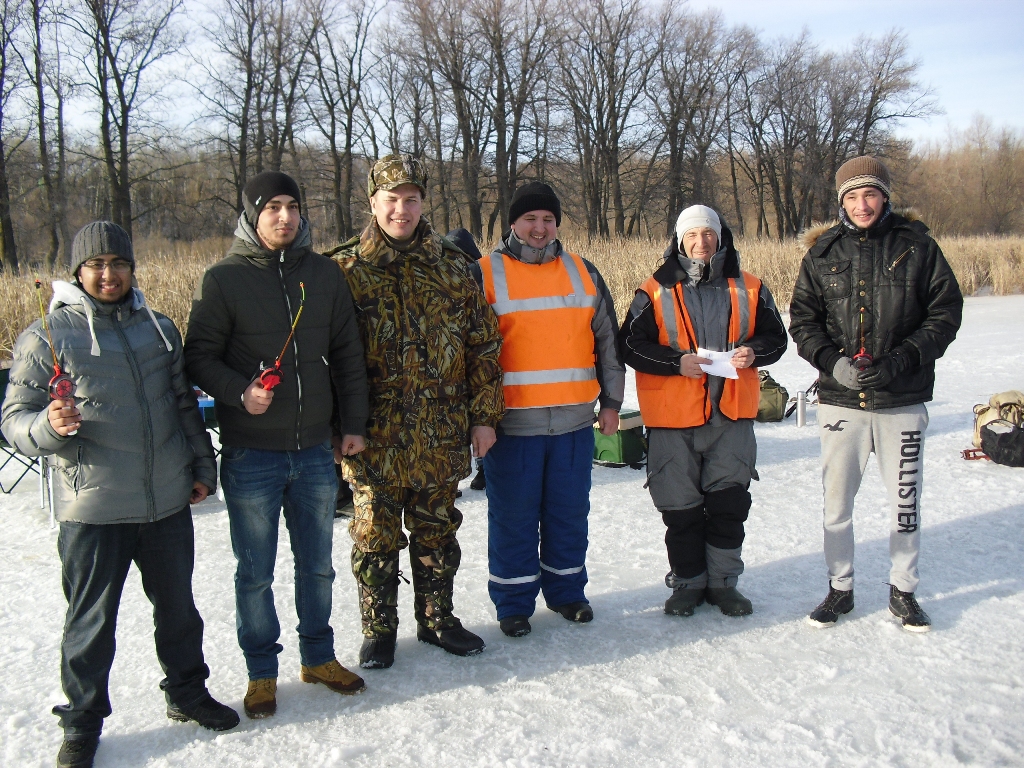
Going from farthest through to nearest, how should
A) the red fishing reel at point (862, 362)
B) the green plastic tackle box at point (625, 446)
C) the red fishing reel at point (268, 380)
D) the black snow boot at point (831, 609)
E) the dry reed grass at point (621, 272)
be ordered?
the dry reed grass at point (621, 272) → the green plastic tackle box at point (625, 446) → the black snow boot at point (831, 609) → the red fishing reel at point (862, 362) → the red fishing reel at point (268, 380)

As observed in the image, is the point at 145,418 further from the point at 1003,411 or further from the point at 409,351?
the point at 1003,411

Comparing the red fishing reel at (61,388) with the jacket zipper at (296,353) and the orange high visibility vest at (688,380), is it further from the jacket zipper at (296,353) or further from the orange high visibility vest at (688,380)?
the orange high visibility vest at (688,380)

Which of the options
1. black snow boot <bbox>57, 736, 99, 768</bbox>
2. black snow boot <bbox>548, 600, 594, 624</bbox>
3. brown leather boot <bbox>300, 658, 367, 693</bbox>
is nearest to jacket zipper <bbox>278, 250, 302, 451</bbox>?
brown leather boot <bbox>300, 658, 367, 693</bbox>

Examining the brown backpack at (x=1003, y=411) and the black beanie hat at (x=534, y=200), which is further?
the brown backpack at (x=1003, y=411)

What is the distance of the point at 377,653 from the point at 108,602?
1.00 m

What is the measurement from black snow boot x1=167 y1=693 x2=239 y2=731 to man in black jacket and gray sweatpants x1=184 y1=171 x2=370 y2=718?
0.08 m

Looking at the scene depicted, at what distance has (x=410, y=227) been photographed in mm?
2910

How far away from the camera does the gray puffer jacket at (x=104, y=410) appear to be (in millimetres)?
2334

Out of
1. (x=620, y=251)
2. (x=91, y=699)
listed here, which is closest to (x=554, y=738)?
(x=91, y=699)

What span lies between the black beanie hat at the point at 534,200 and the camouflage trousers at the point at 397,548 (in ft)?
3.85

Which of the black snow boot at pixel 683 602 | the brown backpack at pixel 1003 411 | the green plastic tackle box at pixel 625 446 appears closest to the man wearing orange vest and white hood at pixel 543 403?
the black snow boot at pixel 683 602

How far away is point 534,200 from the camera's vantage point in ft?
10.6

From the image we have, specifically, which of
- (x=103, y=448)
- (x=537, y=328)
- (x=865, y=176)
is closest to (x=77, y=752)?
(x=103, y=448)

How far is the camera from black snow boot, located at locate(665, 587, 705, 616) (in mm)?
3416
